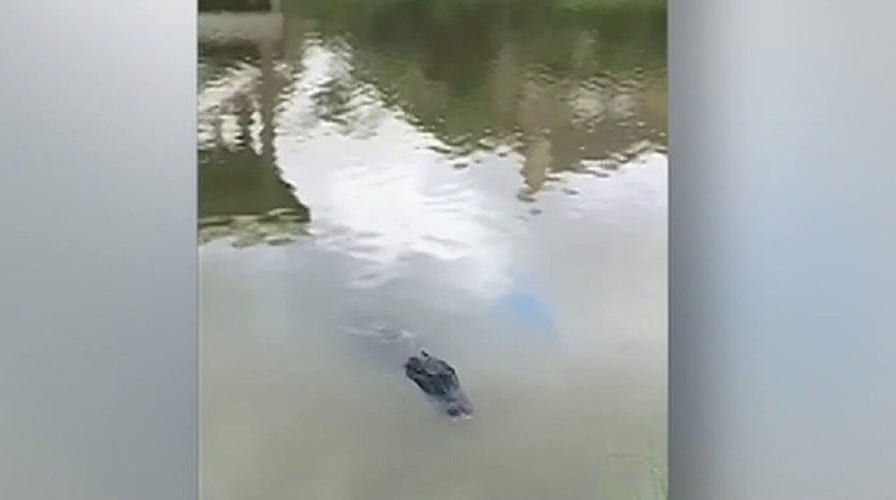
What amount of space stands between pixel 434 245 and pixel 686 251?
0.26 metres

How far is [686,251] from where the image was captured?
4.14 feet

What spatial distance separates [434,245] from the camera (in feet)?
3.97

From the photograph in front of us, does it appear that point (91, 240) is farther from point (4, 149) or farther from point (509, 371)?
point (509, 371)

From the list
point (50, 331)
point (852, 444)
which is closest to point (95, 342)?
point (50, 331)

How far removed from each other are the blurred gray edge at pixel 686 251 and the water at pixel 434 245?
55 millimetres

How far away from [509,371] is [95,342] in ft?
1.32

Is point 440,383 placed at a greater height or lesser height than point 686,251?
lesser

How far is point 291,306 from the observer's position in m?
1.19

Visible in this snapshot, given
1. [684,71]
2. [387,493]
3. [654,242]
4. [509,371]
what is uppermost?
[684,71]

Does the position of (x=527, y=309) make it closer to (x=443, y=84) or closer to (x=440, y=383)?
(x=440, y=383)

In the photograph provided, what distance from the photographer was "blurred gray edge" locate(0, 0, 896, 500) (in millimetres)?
1210

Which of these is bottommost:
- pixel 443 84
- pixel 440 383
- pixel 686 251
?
pixel 440 383

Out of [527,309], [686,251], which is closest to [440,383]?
[527,309]

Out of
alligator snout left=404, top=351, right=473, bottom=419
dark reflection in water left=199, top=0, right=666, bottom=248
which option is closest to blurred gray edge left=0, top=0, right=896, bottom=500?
dark reflection in water left=199, top=0, right=666, bottom=248
